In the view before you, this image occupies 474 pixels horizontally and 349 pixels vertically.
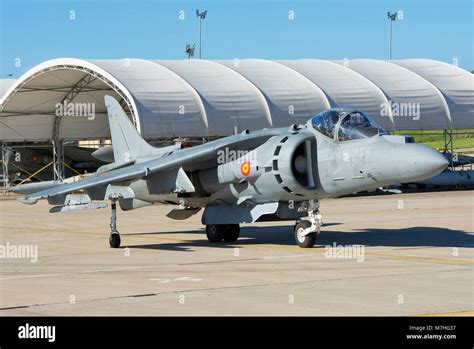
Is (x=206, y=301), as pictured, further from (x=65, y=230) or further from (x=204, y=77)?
(x=204, y=77)

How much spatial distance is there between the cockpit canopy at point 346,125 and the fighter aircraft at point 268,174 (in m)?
0.02

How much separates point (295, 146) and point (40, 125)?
1268 inches

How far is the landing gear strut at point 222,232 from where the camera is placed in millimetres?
20625

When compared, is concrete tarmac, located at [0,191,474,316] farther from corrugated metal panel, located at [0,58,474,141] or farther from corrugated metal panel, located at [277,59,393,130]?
corrugated metal panel, located at [277,59,393,130]

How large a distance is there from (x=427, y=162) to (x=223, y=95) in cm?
2512

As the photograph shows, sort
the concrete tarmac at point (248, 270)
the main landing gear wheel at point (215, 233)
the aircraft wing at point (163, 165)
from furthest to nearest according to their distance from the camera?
1. the main landing gear wheel at point (215, 233)
2. the aircraft wing at point (163, 165)
3. the concrete tarmac at point (248, 270)

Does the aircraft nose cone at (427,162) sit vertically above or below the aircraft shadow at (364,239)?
above

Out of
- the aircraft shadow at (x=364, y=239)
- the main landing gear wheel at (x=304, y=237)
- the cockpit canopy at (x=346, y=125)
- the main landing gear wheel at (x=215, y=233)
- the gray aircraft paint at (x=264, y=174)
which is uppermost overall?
the cockpit canopy at (x=346, y=125)

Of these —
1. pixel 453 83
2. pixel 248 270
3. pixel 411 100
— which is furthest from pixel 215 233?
pixel 453 83

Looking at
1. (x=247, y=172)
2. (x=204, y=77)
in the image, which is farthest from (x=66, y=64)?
(x=247, y=172)

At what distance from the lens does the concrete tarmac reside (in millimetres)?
11312

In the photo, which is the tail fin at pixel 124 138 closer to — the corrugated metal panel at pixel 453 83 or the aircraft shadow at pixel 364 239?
the aircraft shadow at pixel 364 239

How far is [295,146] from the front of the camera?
17.9 meters

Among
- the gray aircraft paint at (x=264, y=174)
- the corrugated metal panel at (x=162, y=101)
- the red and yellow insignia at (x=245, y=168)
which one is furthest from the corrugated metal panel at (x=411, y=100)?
the red and yellow insignia at (x=245, y=168)
